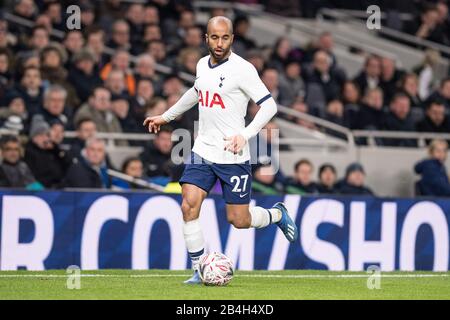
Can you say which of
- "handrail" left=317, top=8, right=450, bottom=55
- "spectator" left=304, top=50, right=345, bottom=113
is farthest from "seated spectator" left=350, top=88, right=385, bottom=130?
"handrail" left=317, top=8, right=450, bottom=55

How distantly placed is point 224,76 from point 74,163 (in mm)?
4792

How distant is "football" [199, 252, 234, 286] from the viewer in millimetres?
10430

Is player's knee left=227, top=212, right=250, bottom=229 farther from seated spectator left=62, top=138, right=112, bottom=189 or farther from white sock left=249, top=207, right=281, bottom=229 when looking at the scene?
seated spectator left=62, top=138, right=112, bottom=189

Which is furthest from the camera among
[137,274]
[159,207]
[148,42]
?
[148,42]

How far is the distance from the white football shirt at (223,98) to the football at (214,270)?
840 millimetres

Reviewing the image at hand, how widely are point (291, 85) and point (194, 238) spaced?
341 inches

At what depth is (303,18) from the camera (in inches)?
878

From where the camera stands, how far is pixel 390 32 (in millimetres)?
22766

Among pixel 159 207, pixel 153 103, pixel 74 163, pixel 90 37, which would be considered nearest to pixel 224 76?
pixel 159 207

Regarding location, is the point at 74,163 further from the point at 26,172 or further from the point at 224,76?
the point at 224,76

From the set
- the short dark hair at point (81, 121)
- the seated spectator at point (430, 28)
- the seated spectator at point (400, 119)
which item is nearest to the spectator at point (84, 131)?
the short dark hair at point (81, 121)

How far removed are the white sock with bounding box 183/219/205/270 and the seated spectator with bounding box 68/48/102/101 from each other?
6557 mm

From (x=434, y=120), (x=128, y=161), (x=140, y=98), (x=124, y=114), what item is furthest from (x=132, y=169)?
(x=434, y=120)

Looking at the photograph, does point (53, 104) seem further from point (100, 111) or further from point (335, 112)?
point (335, 112)
